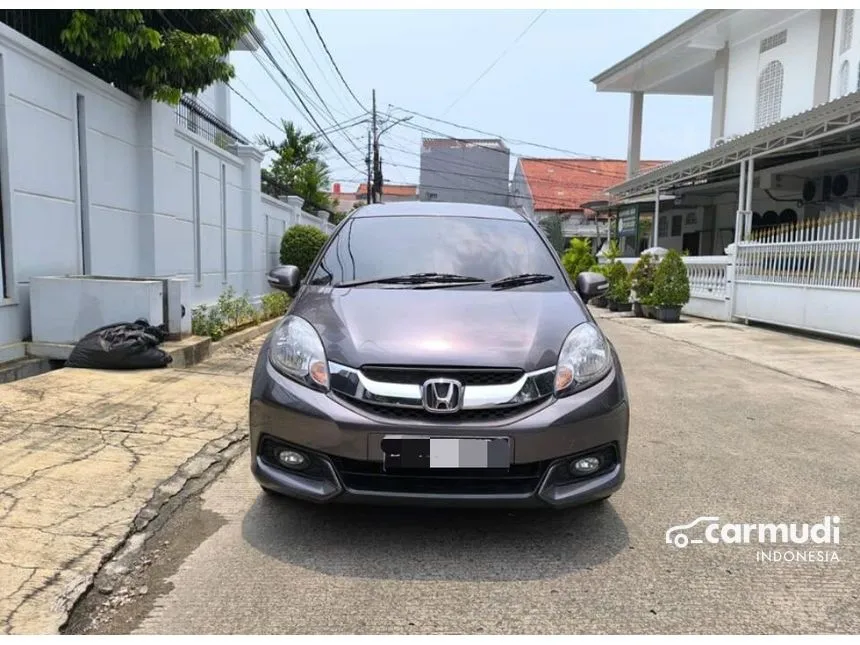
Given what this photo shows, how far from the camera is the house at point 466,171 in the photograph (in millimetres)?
43719

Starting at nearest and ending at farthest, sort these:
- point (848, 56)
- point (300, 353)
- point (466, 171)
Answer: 1. point (300, 353)
2. point (848, 56)
3. point (466, 171)

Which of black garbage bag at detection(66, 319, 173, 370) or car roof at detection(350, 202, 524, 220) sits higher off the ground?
car roof at detection(350, 202, 524, 220)

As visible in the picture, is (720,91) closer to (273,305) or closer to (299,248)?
(299,248)

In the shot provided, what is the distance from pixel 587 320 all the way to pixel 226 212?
8.83 metres

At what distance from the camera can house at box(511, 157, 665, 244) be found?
115ft

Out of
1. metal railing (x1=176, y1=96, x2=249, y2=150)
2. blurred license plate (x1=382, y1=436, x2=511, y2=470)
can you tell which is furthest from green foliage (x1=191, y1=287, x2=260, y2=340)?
blurred license plate (x1=382, y1=436, x2=511, y2=470)

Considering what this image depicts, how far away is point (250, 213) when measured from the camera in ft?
39.0

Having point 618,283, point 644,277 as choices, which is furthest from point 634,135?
point 644,277

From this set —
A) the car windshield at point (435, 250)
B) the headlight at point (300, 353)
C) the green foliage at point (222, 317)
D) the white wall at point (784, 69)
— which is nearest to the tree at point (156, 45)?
the green foliage at point (222, 317)

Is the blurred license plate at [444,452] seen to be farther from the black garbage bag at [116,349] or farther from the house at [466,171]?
the house at [466,171]

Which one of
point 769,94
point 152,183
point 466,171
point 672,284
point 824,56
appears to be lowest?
point 672,284

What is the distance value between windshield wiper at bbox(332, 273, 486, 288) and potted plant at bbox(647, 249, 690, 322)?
11.1 meters

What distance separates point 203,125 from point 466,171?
3498cm

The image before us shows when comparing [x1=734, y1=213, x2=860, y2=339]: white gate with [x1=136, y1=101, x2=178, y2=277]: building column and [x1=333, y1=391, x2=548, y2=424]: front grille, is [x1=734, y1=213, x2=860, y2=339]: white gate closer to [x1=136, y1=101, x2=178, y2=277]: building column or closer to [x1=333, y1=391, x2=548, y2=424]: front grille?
[x1=333, y1=391, x2=548, y2=424]: front grille
